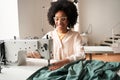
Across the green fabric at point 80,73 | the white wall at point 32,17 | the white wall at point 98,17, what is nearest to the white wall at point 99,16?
A: the white wall at point 98,17

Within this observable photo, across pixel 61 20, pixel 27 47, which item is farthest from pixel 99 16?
pixel 27 47

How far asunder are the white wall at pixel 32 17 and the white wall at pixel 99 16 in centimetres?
482

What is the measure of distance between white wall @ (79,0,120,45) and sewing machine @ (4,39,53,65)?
6205mm

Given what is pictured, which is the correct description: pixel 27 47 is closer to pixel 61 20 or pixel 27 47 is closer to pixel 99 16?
pixel 61 20

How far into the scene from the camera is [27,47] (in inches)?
73.9

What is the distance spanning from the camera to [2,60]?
1936 mm

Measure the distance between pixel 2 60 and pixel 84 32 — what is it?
6.18 m

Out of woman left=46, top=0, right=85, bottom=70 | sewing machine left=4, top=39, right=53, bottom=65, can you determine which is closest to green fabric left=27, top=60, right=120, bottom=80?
sewing machine left=4, top=39, right=53, bottom=65

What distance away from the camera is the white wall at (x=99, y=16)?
7.87 m

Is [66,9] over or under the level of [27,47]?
over

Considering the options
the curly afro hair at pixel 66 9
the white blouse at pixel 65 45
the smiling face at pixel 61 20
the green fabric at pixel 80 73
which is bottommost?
the green fabric at pixel 80 73

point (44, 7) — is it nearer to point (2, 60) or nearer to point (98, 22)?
point (2, 60)

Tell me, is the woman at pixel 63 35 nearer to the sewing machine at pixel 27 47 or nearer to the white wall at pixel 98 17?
the sewing machine at pixel 27 47

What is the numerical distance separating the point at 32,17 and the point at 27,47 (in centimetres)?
106
